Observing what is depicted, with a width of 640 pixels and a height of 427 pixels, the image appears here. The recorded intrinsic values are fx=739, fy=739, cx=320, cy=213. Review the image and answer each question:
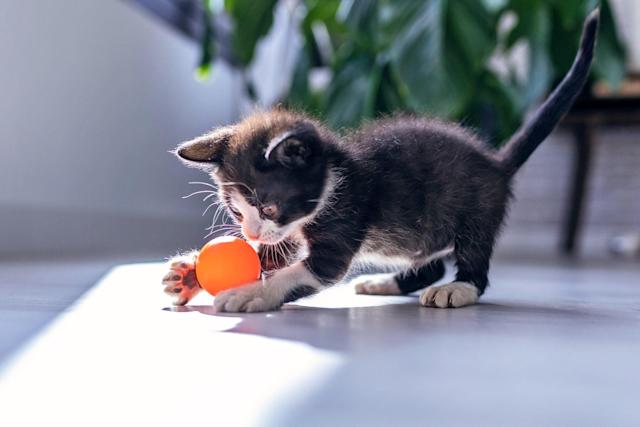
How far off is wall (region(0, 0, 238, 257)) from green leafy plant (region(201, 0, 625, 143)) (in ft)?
1.62

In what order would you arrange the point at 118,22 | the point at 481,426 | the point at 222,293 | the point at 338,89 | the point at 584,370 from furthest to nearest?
the point at 118,22 → the point at 338,89 → the point at 222,293 → the point at 584,370 → the point at 481,426

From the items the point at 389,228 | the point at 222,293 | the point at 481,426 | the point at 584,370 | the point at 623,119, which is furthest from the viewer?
the point at 623,119

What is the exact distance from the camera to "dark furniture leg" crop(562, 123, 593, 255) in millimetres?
3766

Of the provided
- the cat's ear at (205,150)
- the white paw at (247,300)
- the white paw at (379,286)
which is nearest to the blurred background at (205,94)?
the white paw at (379,286)

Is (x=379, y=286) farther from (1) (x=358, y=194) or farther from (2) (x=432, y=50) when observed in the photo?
(2) (x=432, y=50)

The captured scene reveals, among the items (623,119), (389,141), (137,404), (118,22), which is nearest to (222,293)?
(389,141)

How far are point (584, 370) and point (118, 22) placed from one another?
10.0 feet

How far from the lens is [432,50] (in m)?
2.26

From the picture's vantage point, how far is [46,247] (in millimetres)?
2918

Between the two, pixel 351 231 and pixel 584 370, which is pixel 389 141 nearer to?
pixel 351 231

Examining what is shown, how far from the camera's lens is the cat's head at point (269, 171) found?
1.22 m

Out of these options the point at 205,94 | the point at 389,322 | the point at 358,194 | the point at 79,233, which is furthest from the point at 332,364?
the point at 205,94

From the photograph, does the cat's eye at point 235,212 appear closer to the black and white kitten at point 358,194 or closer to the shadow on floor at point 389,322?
the black and white kitten at point 358,194

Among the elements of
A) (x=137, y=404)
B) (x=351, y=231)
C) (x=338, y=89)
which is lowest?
(x=137, y=404)
